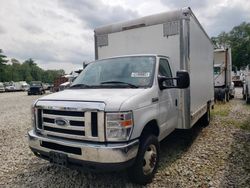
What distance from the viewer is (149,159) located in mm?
4020

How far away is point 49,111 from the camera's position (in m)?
3.75

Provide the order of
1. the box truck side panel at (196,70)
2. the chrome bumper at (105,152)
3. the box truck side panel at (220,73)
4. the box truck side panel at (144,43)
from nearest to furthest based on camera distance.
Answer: the chrome bumper at (105,152) → the box truck side panel at (144,43) → the box truck side panel at (196,70) → the box truck side panel at (220,73)

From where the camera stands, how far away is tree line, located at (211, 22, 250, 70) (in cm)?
6217

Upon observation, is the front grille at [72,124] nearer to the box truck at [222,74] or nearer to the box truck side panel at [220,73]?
the box truck at [222,74]

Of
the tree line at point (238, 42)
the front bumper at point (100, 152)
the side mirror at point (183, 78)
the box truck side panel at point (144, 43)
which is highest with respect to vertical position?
the tree line at point (238, 42)

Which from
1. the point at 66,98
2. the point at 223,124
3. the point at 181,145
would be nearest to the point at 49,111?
the point at 66,98

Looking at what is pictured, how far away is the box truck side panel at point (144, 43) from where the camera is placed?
525 cm

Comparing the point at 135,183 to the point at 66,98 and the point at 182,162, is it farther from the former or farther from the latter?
the point at 66,98

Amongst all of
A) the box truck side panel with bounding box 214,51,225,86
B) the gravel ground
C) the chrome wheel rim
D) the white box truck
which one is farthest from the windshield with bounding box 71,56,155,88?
the box truck side panel with bounding box 214,51,225,86

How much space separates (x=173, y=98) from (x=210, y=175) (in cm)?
163

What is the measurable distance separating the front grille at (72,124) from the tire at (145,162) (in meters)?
0.80

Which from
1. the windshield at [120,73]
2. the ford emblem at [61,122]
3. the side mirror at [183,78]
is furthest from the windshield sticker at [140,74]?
the ford emblem at [61,122]

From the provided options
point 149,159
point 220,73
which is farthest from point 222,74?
point 149,159

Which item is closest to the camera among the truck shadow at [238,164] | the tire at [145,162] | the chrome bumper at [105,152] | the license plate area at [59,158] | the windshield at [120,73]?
the chrome bumper at [105,152]
